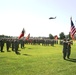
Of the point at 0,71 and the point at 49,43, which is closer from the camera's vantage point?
the point at 0,71

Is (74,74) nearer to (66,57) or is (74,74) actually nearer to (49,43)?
(66,57)

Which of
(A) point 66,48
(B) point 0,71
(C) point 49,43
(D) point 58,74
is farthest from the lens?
(C) point 49,43

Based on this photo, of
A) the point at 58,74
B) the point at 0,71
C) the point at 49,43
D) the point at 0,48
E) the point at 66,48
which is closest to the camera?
the point at 58,74

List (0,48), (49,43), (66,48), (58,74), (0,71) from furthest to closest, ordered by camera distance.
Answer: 1. (49,43)
2. (0,48)
3. (66,48)
4. (0,71)
5. (58,74)

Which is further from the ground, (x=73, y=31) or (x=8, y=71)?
(x=73, y=31)

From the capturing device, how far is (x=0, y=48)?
125 ft

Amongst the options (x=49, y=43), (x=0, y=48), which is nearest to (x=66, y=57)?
(x=0, y=48)

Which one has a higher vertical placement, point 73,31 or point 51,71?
point 73,31

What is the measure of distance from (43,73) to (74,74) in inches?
65.0

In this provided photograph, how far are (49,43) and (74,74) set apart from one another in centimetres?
5468

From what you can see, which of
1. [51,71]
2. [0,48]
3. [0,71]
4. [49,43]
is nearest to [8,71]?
[0,71]

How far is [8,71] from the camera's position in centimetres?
1484

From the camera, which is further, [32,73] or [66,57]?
[66,57]

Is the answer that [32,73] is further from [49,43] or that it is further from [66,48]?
[49,43]
